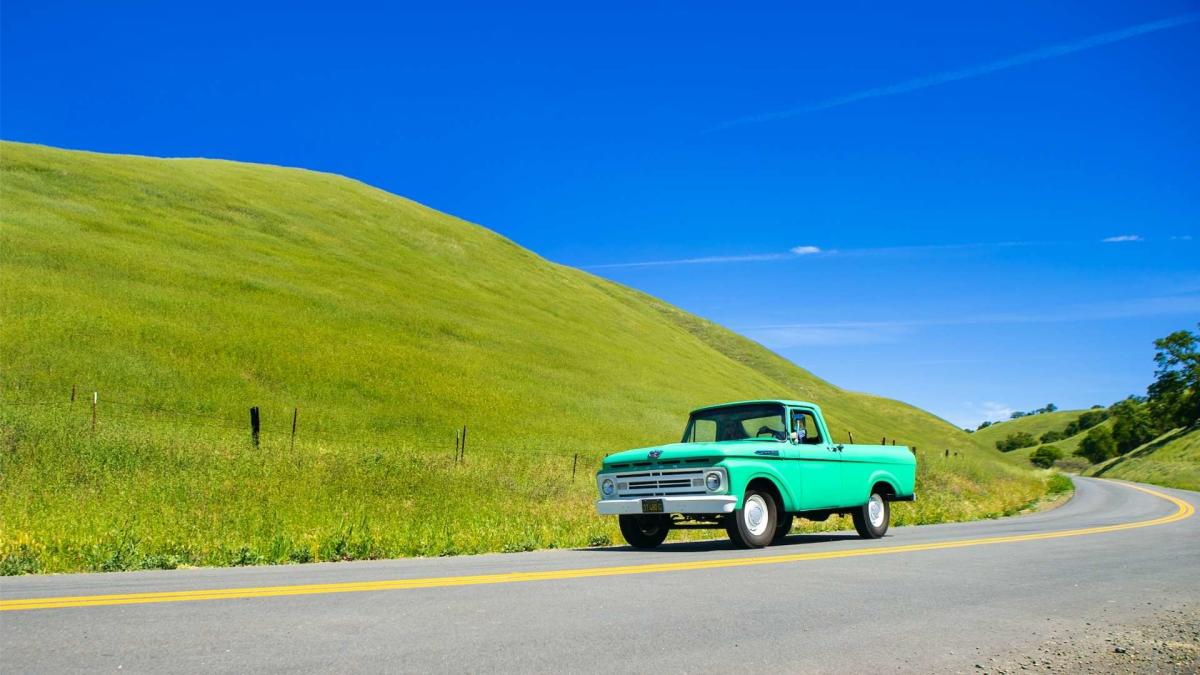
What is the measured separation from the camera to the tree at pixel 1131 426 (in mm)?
126438

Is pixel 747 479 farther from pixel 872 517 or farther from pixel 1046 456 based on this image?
pixel 1046 456

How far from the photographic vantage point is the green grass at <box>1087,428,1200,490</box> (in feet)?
199

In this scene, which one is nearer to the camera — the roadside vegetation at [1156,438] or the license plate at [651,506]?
the license plate at [651,506]

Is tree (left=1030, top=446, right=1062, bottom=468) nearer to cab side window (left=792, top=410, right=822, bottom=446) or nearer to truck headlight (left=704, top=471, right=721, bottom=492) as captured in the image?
cab side window (left=792, top=410, right=822, bottom=446)

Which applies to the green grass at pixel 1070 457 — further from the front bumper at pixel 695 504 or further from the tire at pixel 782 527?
the front bumper at pixel 695 504

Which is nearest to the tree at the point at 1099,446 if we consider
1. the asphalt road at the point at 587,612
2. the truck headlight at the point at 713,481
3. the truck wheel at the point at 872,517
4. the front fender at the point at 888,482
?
the front fender at the point at 888,482

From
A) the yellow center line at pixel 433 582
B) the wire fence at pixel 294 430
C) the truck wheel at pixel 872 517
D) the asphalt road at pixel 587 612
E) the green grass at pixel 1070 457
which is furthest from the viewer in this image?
the green grass at pixel 1070 457

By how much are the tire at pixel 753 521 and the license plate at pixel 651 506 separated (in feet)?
3.12

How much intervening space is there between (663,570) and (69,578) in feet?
19.0

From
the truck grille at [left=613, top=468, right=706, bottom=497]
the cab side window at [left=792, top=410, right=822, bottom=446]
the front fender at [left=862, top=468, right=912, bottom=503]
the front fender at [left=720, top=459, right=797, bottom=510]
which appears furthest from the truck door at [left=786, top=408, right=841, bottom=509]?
the truck grille at [left=613, top=468, right=706, bottom=497]

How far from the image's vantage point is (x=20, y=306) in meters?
36.2

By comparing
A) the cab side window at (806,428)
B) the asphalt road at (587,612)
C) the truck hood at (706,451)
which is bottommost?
the asphalt road at (587,612)

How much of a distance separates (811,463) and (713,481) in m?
2.30

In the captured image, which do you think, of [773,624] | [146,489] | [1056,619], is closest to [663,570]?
[773,624]
